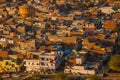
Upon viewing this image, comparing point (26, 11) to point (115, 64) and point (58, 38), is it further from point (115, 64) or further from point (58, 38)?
point (115, 64)

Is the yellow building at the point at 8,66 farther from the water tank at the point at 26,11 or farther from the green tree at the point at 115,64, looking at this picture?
the water tank at the point at 26,11

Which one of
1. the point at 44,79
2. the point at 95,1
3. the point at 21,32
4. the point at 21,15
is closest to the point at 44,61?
the point at 44,79

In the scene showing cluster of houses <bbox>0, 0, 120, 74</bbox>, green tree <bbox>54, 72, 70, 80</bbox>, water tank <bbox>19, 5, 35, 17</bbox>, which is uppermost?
water tank <bbox>19, 5, 35, 17</bbox>

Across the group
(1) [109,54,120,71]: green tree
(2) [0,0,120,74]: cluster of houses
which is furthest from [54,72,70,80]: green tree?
(1) [109,54,120,71]: green tree

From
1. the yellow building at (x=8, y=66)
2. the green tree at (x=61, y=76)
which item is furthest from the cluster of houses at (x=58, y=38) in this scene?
the green tree at (x=61, y=76)

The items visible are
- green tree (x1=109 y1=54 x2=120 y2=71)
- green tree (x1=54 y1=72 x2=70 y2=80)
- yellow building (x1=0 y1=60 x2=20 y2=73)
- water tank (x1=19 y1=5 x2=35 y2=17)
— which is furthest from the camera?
water tank (x1=19 y1=5 x2=35 y2=17)

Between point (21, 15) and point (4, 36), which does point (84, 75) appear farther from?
point (21, 15)

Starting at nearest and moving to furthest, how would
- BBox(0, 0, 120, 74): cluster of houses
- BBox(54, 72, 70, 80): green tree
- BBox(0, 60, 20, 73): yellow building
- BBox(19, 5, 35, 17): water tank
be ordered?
BBox(54, 72, 70, 80): green tree → BBox(0, 0, 120, 74): cluster of houses → BBox(0, 60, 20, 73): yellow building → BBox(19, 5, 35, 17): water tank

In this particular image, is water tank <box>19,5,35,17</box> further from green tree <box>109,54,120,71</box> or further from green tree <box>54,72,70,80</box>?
green tree <box>54,72,70,80</box>
